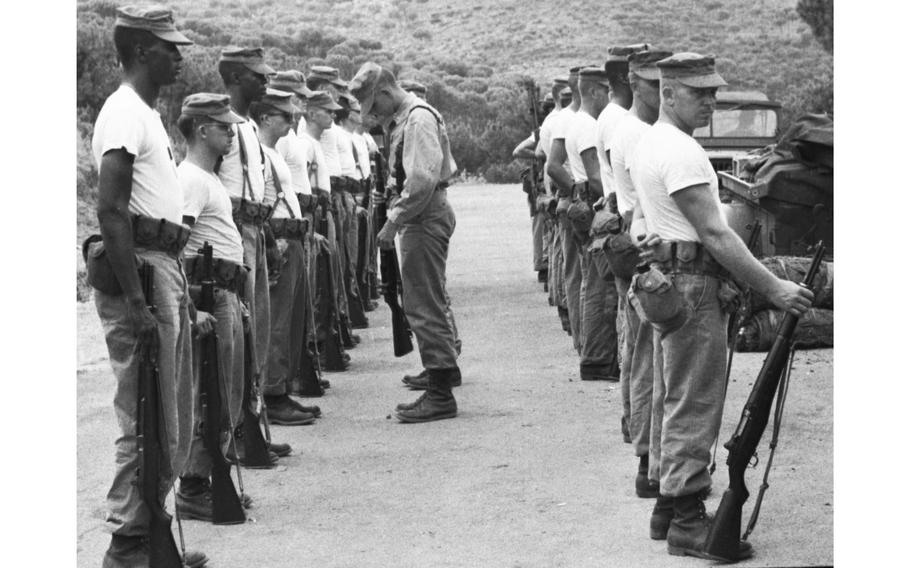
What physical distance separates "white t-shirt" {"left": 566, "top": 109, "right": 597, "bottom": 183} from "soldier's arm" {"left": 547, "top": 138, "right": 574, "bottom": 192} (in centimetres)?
42

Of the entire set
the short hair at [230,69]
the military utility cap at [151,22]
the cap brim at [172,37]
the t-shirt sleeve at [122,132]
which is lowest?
the t-shirt sleeve at [122,132]

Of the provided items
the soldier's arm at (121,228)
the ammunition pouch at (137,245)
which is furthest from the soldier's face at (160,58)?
the ammunition pouch at (137,245)

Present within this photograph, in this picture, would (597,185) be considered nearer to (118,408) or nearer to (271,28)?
(271,28)

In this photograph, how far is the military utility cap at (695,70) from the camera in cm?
609

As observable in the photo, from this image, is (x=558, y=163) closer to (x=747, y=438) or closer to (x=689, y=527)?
(x=689, y=527)

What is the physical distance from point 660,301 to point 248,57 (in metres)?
3.59

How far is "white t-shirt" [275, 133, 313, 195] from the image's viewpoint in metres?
10.4

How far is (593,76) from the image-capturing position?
35.2 ft

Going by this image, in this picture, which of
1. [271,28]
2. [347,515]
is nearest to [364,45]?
[271,28]

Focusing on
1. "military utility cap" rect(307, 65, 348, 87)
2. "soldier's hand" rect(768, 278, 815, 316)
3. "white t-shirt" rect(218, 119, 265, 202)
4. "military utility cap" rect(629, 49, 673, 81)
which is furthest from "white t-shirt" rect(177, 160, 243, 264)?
"military utility cap" rect(307, 65, 348, 87)

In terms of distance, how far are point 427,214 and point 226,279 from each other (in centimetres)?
227

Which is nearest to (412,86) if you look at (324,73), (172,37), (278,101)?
(324,73)

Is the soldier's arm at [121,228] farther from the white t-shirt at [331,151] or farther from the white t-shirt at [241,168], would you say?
the white t-shirt at [331,151]

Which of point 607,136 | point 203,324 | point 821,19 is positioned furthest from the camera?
point 821,19
